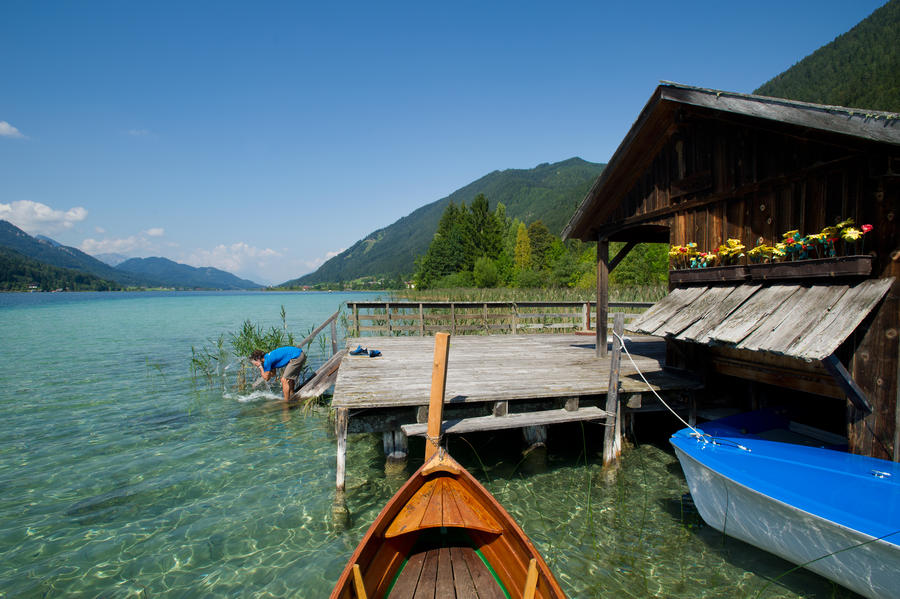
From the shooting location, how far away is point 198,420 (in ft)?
33.1

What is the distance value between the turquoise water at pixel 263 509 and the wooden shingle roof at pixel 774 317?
Answer: 236cm

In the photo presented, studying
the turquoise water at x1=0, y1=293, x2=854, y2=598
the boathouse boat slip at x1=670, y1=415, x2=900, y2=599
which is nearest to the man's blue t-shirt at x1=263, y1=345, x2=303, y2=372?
the turquoise water at x1=0, y1=293, x2=854, y2=598

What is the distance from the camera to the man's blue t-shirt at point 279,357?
11336 millimetres

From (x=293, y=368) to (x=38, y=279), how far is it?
6765 inches

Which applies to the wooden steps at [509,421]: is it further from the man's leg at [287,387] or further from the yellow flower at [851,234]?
the man's leg at [287,387]

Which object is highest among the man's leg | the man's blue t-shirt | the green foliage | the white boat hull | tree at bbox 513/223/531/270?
tree at bbox 513/223/531/270

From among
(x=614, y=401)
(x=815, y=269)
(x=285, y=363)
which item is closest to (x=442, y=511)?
(x=614, y=401)

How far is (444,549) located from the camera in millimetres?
3848

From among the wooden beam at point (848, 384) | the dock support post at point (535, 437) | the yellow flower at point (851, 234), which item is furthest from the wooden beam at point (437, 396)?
the yellow flower at point (851, 234)

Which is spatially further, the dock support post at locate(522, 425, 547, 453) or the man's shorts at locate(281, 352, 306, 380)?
the man's shorts at locate(281, 352, 306, 380)

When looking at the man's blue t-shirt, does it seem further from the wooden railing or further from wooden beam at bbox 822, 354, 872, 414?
wooden beam at bbox 822, 354, 872, 414

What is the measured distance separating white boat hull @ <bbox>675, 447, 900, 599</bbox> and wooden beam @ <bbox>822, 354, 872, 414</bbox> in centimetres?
135

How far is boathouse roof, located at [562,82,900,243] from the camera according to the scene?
422cm

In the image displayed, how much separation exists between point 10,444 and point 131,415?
214 cm
